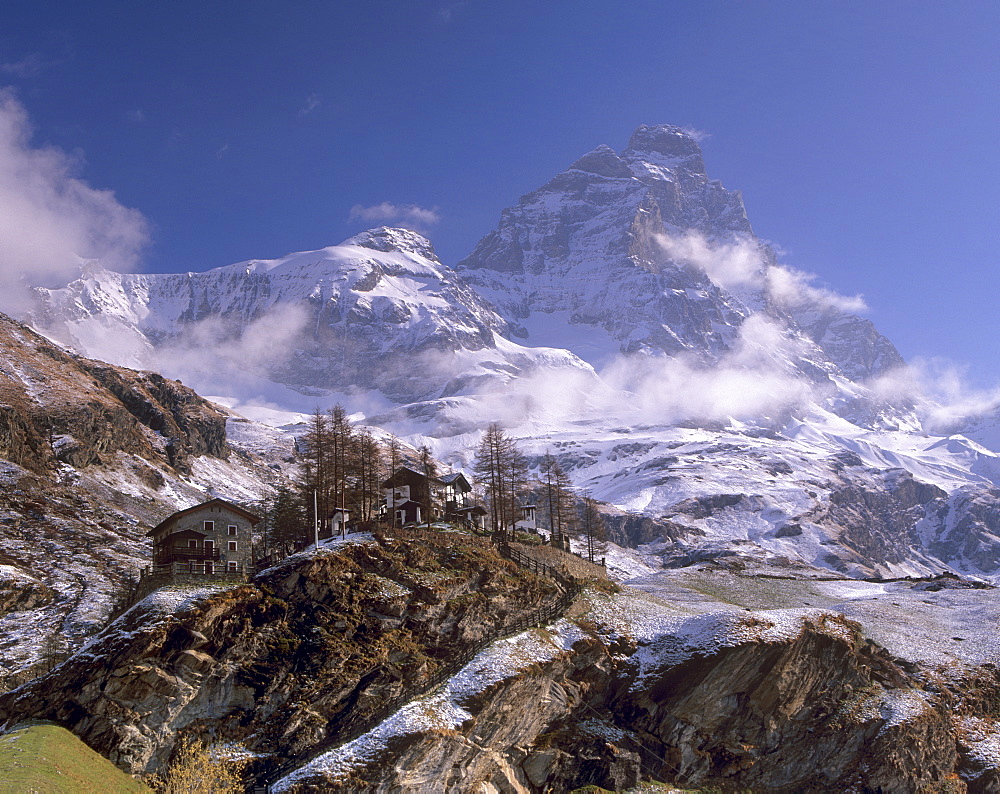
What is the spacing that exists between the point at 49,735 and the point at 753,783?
42.1 metres

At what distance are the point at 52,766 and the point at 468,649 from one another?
26060mm

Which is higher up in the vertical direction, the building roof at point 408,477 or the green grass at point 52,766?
the building roof at point 408,477

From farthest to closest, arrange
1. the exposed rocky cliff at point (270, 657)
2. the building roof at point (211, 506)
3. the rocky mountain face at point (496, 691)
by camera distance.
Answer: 1. the building roof at point (211, 506)
2. the rocky mountain face at point (496, 691)
3. the exposed rocky cliff at point (270, 657)

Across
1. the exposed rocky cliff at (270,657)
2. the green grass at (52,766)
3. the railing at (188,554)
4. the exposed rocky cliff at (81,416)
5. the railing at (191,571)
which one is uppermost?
the exposed rocky cliff at (81,416)

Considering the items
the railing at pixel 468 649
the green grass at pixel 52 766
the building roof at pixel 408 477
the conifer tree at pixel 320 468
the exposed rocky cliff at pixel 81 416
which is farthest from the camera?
the exposed rocky cliff at pixel 81 416

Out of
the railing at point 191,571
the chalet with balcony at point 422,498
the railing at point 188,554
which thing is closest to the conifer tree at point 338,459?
the chalet with balcony at point 422,498

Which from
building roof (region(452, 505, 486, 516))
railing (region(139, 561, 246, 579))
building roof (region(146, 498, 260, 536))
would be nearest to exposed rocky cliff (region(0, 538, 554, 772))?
railing (region(139, 561, 246, 579))

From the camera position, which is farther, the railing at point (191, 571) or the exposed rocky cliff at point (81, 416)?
the exposed rocky cliff at point (81, 416)

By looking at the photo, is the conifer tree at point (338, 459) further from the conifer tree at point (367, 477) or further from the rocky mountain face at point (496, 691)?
the rocky mountain face at point (496, 691)

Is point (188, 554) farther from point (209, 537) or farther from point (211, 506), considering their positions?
point (211, 506)

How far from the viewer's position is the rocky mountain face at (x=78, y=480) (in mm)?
78938

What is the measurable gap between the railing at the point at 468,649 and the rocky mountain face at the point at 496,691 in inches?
25.8

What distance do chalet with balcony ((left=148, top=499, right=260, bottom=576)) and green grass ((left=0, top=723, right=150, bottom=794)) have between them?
71.7ft

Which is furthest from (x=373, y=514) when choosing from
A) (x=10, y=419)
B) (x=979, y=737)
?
(x=10, y=419)
